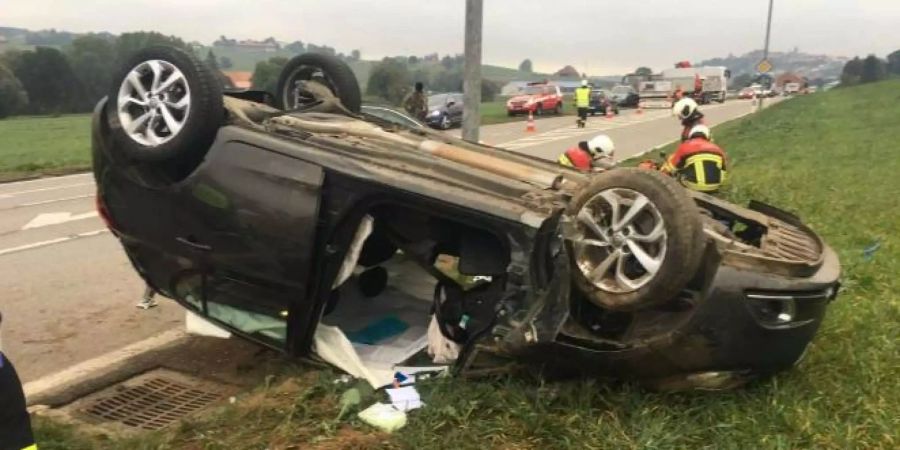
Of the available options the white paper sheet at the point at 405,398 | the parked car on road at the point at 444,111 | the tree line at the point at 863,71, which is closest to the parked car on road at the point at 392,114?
the white paper sheet at the point at 405,398

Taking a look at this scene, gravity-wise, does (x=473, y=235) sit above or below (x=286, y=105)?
below

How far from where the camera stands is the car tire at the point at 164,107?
391cm

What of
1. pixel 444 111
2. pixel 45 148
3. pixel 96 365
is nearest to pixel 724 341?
pixel 96 365

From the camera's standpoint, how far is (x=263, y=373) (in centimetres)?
448

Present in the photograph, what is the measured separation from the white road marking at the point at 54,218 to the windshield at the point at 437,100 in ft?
51.6

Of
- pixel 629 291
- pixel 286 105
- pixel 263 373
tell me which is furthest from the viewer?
pixel 286 105

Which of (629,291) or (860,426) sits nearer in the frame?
(629,291)

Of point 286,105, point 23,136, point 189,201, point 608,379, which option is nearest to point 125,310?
point 286,105

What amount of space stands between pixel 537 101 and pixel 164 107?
30093 mm

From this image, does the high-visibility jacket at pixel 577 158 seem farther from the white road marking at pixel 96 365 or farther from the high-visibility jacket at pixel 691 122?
the white road marking at pixel 96 365

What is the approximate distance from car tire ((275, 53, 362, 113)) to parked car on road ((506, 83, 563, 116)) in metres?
26.4

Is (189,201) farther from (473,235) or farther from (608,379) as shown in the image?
(608,379)

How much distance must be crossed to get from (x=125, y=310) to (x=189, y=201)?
238cm

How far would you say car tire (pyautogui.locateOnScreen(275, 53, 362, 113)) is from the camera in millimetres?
5500
